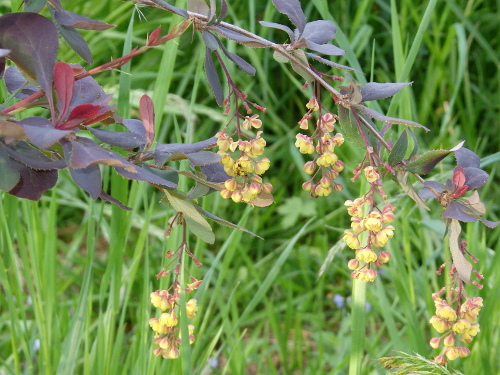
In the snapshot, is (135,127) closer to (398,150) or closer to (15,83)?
(15,83)

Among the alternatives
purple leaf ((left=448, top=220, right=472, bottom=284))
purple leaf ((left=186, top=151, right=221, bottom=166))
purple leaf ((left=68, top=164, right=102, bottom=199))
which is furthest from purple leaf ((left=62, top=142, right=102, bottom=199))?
purple leaf ((left=448, top=220, right=472, bottom=284))

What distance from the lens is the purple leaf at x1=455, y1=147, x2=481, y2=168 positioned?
0.68 m

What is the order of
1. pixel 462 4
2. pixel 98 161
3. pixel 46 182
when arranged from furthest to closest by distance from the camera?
pixel 462 4 → pixel 46 182 → pixel 98 161

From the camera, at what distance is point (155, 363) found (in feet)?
3.13

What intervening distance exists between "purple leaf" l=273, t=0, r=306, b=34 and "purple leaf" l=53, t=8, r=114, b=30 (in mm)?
158

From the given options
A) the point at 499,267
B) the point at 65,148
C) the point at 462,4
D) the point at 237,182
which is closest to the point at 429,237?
the point at 499,267

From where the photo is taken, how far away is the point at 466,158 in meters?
0.69

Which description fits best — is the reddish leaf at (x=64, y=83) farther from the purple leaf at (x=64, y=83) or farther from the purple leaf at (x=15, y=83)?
the purple leaf at (x=15, y=83)

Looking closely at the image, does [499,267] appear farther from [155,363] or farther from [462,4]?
[462,4]

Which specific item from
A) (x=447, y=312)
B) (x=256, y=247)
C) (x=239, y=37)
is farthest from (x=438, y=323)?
(x=256, y=247)

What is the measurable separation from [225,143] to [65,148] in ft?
0.53

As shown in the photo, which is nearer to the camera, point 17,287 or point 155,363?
point 155,363

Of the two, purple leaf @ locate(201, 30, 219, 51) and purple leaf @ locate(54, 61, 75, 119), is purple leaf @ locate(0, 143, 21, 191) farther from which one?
purple leaf @ locate(201, 30, 219, 51)

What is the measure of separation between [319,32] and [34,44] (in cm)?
28
